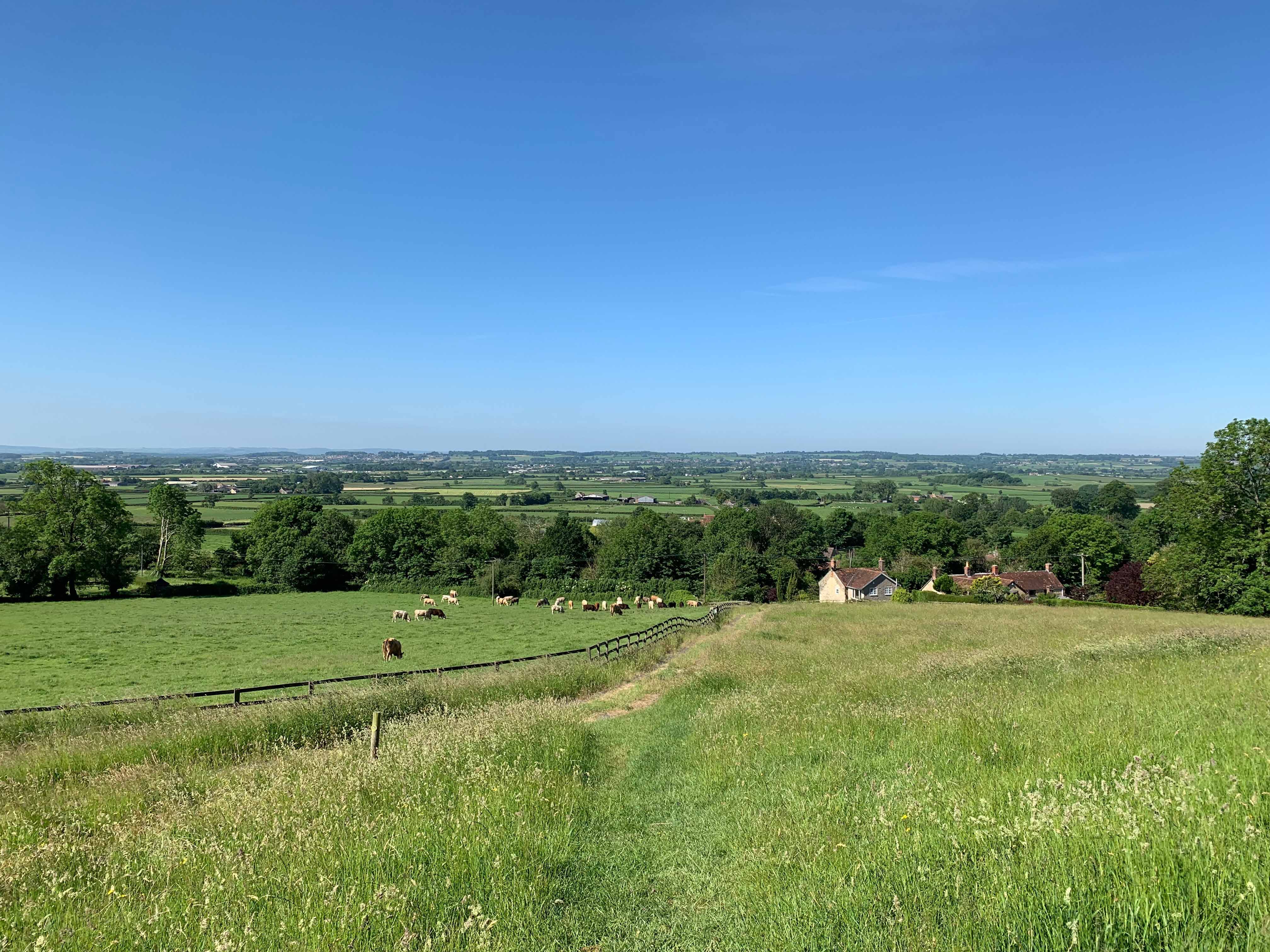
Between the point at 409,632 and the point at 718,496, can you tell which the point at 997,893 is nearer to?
the point at 409,632

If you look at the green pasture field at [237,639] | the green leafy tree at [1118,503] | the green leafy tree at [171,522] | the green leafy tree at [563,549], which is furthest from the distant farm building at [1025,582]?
the green leafy tree at [171,522]

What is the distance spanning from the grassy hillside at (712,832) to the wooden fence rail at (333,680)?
11.5 ft

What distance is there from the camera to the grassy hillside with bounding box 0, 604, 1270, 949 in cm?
456

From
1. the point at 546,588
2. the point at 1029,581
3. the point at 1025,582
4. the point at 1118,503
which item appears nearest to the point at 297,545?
the point at 546,588

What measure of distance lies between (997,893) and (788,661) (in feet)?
62.5

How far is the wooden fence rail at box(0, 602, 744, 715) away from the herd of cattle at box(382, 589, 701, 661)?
1751 centimetres

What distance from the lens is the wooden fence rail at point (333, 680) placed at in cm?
1688

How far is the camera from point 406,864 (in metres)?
6.44

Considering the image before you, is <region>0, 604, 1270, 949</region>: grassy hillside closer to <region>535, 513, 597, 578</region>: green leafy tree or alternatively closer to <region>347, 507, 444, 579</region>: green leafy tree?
<region>535, 513, 597, 578</region>: green leafy tree

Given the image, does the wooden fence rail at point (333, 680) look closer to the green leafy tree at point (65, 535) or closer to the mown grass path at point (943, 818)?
the mown grass path at point (943, 818)

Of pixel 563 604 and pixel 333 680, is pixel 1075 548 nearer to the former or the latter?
pixel 563 604

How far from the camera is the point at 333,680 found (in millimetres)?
20016

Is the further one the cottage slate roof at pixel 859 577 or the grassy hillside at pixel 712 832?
the cottage slate roof at pixel 859 577

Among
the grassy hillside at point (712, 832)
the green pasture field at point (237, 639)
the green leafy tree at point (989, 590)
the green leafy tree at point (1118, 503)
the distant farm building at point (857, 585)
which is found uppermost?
the grassy hillside at point (712, 832)
